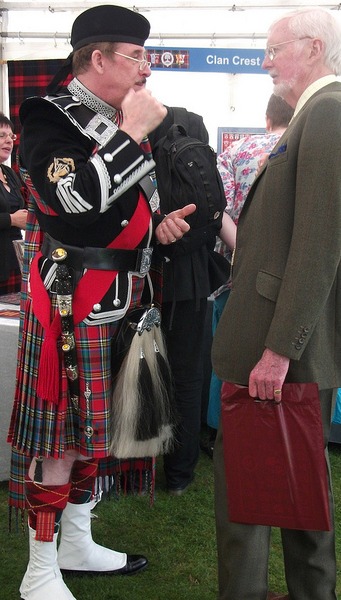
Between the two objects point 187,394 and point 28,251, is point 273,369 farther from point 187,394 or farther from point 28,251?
point 187,394

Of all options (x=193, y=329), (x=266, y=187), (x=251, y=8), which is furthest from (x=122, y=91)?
(x=251, y=8)

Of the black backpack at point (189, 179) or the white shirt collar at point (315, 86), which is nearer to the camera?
the white shirt collar at point (315, 86)

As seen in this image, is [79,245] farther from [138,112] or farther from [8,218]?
[8,218]

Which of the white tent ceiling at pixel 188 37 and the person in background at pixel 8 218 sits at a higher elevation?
the white tent ceiling at pixel 188 37

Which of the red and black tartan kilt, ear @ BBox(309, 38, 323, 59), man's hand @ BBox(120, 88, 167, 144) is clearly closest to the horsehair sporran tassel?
the red and black tartan kilt

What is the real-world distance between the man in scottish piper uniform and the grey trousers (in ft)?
1.22

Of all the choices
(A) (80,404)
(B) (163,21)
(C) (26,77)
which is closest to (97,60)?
(A) (80,404)

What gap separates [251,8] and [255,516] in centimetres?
407

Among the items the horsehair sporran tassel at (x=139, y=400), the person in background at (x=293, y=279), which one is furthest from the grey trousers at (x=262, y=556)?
the horsehair sporran tassel at (x=139, y=400)

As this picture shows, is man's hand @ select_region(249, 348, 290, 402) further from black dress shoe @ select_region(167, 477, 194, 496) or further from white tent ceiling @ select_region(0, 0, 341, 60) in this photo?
white tent ceiling @ select_region(0, 0, 341, 60)

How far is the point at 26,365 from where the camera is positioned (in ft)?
6.42

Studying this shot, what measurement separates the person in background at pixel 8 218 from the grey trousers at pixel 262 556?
2.52m

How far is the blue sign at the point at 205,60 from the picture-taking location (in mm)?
4984

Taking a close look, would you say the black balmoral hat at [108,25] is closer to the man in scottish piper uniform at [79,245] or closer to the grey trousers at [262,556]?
the man in scottish piper uniform at [79,245]
